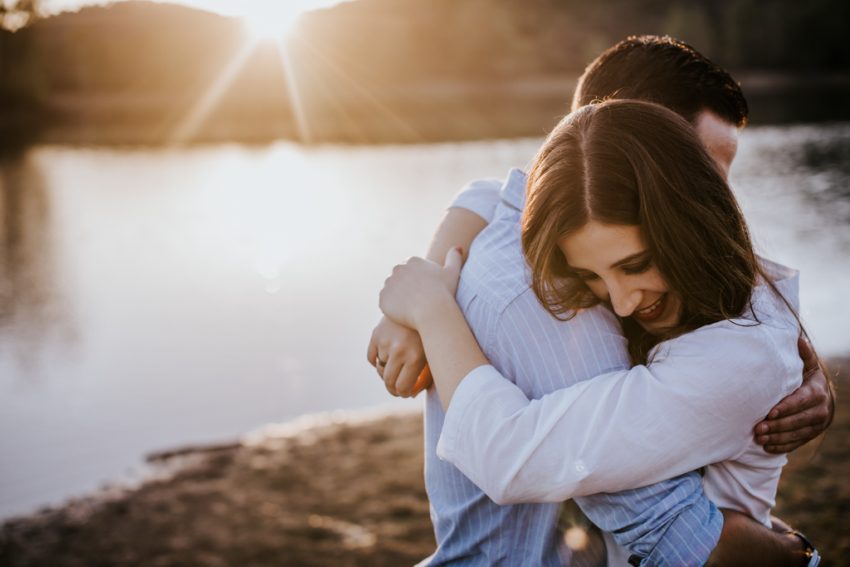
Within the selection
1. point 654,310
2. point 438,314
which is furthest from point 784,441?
point 438,314

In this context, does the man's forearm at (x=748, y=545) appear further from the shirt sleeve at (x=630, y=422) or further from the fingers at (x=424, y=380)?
the fingers at (x=424, y=380)

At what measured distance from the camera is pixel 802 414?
1.65 meters

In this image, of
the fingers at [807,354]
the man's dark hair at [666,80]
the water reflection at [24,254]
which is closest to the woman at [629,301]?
the fingers at [807,354]

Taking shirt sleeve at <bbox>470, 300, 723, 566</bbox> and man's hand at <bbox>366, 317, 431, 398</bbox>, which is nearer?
shirt sleeve at <bbox>470, 300, 723, 566</bbox>

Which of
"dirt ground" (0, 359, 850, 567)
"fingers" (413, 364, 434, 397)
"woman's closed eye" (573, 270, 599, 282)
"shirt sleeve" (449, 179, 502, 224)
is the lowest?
"dirt ground" (0, 359, 850, 567)

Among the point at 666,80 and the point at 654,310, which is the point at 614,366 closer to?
the point at 654,310

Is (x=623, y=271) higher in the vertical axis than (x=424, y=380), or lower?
higher

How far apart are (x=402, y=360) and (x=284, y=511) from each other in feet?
17.0

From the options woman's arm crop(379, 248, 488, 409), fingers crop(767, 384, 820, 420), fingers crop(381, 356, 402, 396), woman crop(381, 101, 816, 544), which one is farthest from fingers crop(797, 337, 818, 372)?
fingers crop(381, 356, 402, 396)

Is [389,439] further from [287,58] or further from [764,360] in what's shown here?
[287,58]

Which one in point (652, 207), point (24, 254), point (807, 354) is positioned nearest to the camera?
point (652, 207)

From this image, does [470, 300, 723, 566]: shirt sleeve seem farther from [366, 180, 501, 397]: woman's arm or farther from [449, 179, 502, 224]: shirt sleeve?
Answer: [449, 179, 502, 224]: shirt sleeve

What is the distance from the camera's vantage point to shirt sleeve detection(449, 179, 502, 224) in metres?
2.23

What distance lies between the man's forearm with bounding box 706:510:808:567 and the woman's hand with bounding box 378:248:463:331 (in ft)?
2.48
